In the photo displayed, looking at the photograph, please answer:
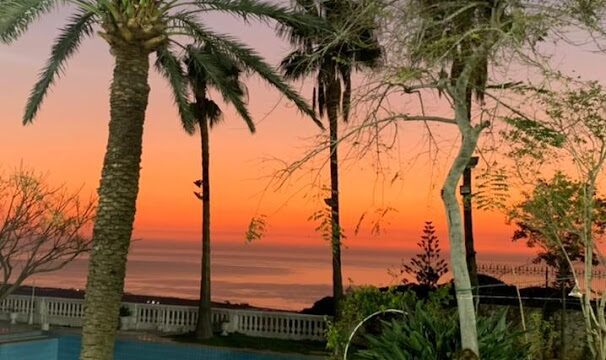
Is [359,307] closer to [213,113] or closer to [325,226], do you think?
[325,226]

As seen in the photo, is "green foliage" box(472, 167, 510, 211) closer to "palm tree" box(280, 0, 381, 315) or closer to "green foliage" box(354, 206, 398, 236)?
"palm tree" box(280, 0, 381, 315)

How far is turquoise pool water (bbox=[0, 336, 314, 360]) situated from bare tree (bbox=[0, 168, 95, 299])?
1.38 metres

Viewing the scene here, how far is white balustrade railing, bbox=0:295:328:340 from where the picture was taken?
18.2 metres

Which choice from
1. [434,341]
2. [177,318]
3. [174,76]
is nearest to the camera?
[434,341]

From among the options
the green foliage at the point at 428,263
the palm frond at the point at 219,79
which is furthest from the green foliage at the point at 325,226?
the green foliage at the point at 428,263

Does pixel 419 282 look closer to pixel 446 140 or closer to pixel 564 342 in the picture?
pixel 564 342

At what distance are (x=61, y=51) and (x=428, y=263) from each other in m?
10.7

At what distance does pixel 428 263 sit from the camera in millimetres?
18812

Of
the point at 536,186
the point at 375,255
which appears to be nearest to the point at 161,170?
the point at 375,255

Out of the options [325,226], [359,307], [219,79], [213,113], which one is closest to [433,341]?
[359,307]

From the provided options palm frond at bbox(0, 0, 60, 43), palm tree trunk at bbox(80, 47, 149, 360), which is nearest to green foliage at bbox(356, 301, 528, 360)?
palm tree trunk at bbox(80, 47, 149, 360)

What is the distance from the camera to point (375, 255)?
54.1 feet

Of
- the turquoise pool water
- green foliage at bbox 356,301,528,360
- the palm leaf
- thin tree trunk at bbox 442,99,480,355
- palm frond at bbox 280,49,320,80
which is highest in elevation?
the palm leaf

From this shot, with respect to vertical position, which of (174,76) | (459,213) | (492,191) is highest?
(174,76)
